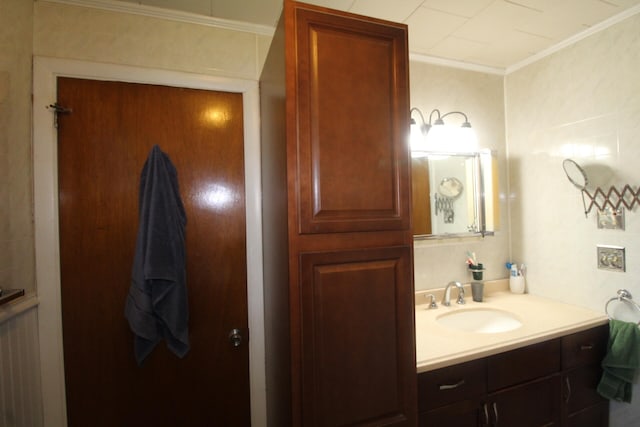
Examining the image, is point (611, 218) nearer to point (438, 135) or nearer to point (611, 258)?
point (611, 258)

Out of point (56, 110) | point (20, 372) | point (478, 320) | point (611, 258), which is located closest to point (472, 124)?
point (611, 258)

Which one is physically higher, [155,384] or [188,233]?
[188,233]

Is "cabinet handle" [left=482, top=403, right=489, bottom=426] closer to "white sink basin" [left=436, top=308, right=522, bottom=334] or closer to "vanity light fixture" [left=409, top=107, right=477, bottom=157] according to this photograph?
"white sink basin" [left=436, top=308, right=522, bottom=334]

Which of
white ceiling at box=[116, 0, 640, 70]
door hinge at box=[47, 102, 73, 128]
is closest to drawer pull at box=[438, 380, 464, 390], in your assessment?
white ceiling at box=[116, 0, 640, 70]

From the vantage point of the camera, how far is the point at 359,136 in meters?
0.92

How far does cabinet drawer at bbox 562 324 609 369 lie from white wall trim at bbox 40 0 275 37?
206cm

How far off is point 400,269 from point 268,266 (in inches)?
23.4

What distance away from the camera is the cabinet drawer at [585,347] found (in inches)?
54.2

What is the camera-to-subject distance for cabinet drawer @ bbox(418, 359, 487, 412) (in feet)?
3.63

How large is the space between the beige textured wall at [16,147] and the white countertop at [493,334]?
150cm

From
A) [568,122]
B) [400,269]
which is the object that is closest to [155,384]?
[400,269]

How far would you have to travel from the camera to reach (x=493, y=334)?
4.35 ft

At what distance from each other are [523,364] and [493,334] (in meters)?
0.16

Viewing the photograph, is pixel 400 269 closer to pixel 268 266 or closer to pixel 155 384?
pixel 268 266
